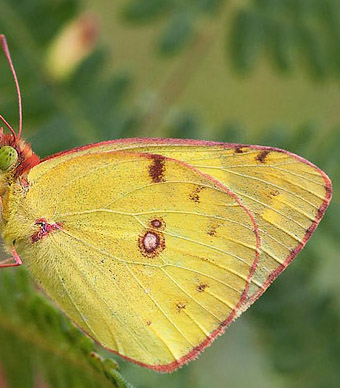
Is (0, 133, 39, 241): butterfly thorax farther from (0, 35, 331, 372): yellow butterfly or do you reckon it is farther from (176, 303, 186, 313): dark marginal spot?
(176, 303, 186, 313): dark marginal spot

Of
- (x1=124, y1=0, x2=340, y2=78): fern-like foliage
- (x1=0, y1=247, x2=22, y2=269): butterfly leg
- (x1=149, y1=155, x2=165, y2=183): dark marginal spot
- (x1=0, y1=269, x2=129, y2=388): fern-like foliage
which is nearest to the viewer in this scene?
(x1=0, y1=269, x2=129, y2=388): fern-like foliage

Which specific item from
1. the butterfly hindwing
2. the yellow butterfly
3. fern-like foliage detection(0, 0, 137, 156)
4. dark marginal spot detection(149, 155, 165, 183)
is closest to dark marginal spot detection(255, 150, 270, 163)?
the yellow butterfly

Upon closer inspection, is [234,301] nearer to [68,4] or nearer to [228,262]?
[228,262]

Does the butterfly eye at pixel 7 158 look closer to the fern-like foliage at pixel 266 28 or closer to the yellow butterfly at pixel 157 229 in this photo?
the yellow butterfly at pixel 157 229

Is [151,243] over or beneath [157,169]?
beneath

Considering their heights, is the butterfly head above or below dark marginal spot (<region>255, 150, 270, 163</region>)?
above

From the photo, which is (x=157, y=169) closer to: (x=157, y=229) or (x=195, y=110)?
(x=157, y=229)

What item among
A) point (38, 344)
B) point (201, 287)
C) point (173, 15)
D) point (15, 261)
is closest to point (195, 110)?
point (173, 15)
